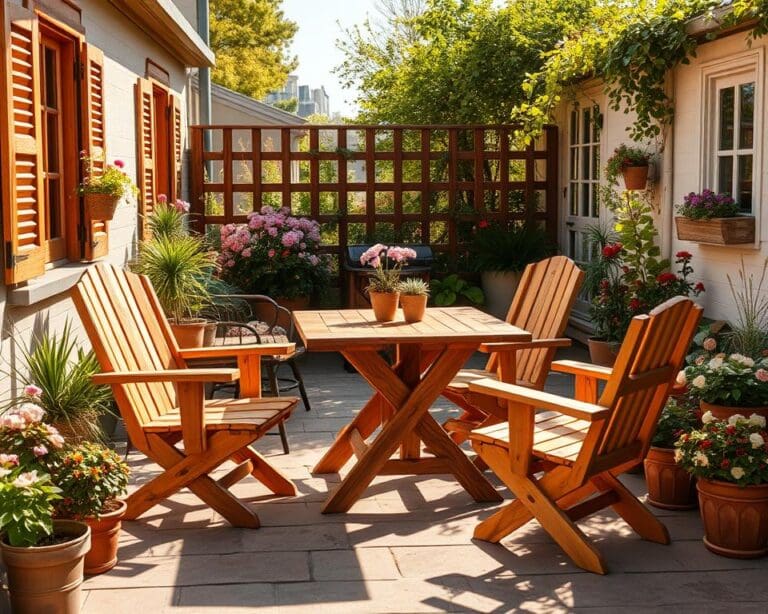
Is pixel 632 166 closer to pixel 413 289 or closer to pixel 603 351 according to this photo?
pixel 603 351

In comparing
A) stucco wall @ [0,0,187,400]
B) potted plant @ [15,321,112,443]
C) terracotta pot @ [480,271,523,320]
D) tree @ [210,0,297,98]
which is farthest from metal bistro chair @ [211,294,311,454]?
tree @ [210,0,297,98]

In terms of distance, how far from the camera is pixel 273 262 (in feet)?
28.0

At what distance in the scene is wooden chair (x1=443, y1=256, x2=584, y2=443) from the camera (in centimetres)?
488

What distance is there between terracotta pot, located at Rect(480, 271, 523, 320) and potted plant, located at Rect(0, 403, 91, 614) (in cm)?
623

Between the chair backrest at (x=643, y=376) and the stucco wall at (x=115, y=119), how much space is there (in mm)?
2427

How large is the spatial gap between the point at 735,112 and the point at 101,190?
3673mm

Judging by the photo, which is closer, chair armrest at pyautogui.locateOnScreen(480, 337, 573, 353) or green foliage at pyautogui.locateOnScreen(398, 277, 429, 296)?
chair armrest at pyautogui.locateOnScreen(480, 337, 573, 353)

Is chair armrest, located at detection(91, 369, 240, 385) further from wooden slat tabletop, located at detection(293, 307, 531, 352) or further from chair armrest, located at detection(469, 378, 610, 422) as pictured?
chair armrest, located at detection(469, 378, 610, 422)

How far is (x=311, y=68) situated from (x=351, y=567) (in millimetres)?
22361

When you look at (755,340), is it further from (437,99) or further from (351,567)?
(437,99)


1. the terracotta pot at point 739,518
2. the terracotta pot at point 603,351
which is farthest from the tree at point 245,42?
the terracotta pot at point 739,518

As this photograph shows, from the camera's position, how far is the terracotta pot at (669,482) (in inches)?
175

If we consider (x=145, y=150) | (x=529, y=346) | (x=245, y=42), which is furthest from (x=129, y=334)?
(x=245, y=42)

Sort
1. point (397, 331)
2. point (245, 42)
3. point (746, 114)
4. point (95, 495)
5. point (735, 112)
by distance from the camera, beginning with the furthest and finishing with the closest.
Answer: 1. point (245, 42)
2. point (735, 112)
3. point (746, 114)
4. point (397, 331)
5. point (95, 495)
